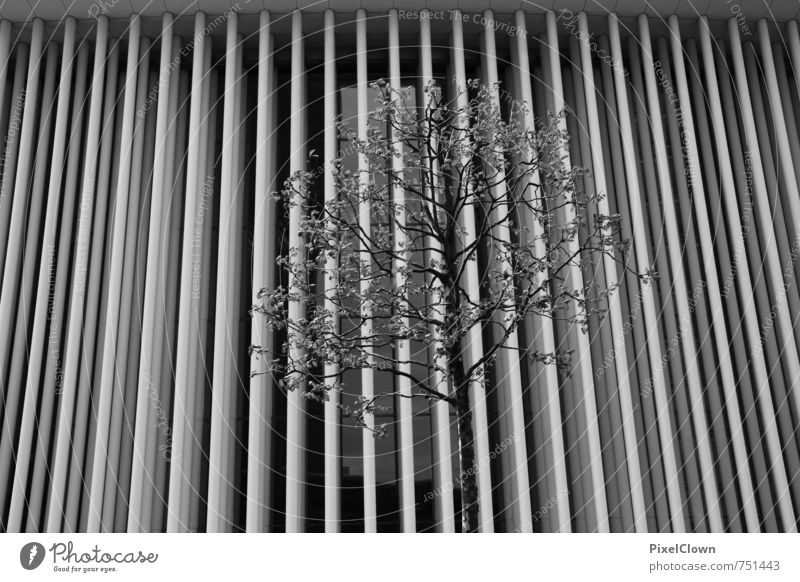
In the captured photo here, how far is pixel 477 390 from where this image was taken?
12.2 metres

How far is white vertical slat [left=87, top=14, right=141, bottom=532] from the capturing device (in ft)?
38.5

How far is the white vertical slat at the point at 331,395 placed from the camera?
38.2 feet

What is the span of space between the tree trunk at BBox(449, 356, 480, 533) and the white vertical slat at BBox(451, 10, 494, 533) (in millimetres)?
4261

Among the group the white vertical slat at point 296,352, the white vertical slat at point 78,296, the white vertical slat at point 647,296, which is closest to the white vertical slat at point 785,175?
the white vertical slat at point 647,296

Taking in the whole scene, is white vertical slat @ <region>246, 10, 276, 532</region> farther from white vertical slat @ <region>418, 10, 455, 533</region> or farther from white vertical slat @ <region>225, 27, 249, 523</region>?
white vertical slat @ <region>418, 10, 455, 533</region>

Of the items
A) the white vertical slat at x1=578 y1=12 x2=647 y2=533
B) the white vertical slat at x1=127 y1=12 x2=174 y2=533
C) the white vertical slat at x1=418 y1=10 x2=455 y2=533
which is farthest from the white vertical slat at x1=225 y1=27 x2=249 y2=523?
the white vertical slat at x1=578 y1=12 x2=647 y2=533

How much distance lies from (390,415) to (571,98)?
5.82 m

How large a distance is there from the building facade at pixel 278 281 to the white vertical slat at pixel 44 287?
0.04 m

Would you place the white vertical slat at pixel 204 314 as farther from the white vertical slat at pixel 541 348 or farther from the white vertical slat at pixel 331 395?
the white vertical slat at pixel 541 348

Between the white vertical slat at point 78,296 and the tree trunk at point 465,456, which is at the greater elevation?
the white vertical slat at point 78,296

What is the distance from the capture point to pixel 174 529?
38.1ft

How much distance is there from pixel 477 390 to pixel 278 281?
352 cm

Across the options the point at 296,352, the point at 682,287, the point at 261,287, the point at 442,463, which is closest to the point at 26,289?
the point at 261,287
